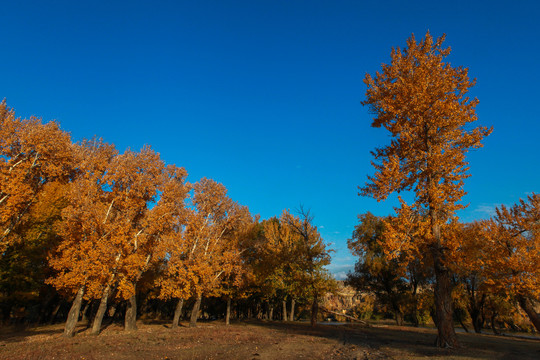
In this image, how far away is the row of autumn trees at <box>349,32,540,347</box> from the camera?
42.4 feet

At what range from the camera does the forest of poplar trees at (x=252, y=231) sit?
540 inches

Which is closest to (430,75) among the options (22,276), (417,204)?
(417,204)

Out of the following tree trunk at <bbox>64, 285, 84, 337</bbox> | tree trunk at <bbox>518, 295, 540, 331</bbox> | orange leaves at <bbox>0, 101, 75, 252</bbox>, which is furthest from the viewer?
orange leaves at <bbox>0, 101, 75, 252</bbox>

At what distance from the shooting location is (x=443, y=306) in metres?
12.8

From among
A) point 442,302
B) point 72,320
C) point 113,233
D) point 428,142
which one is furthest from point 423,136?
point 72,320

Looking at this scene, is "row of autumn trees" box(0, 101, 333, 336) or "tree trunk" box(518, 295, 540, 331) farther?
"row of autumn trees" box(0, 101, 333, 336)

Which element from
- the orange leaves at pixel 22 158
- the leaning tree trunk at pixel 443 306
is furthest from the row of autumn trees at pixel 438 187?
the orange leaves at pixel 22 158

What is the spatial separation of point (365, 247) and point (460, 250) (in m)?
26.4

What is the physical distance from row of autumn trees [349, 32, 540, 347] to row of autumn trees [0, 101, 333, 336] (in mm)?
14485

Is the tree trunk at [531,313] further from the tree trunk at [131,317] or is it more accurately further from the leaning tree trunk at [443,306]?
the tree trunk at [131,317]

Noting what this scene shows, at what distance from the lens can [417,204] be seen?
13914 millimetres

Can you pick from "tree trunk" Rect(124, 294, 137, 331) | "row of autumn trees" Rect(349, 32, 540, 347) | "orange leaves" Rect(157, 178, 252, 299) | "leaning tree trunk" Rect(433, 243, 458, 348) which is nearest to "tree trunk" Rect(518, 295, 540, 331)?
"row of autumn trees" Rect(349, 32, 540, 347)

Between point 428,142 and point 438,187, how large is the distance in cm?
257

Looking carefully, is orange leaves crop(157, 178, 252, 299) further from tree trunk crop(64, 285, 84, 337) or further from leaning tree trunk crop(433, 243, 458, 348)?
leaning tree trunk crop(433, 243, 458, 348)
